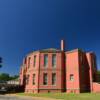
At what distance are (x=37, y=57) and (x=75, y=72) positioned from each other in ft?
29.5

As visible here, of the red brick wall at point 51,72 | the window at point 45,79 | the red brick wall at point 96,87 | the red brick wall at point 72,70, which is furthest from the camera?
the window at point 45,79

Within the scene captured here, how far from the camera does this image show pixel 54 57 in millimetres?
40594

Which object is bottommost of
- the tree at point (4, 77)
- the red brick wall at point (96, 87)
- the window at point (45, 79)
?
the red brick wall at point (96, 87)

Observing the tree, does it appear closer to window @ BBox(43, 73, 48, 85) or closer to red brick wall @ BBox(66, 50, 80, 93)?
window @ BBox(43, 73, 48, 85)

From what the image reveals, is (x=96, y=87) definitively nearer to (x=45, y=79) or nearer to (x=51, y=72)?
(x=51, y=72)

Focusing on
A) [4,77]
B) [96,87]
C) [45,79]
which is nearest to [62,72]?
[45,79]

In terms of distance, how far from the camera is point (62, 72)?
130ft

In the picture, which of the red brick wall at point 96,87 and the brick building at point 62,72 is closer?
the red brick wall at point 96,87

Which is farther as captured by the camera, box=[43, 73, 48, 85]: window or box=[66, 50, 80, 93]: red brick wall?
box=[43, 73, 48, 85]: window

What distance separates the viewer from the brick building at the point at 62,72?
3747 centimetres

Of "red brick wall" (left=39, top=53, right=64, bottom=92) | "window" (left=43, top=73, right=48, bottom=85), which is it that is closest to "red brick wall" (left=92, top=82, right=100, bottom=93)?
"red brick wall" (left=39, top=53, right=64, bottom=92)

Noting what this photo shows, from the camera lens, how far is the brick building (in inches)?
1475

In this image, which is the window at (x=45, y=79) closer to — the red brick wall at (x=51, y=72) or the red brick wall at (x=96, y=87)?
the red brick wall at (x=51, y=72)

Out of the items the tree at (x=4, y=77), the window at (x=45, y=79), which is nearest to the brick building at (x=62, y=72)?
the window at (x=45, y=79)
